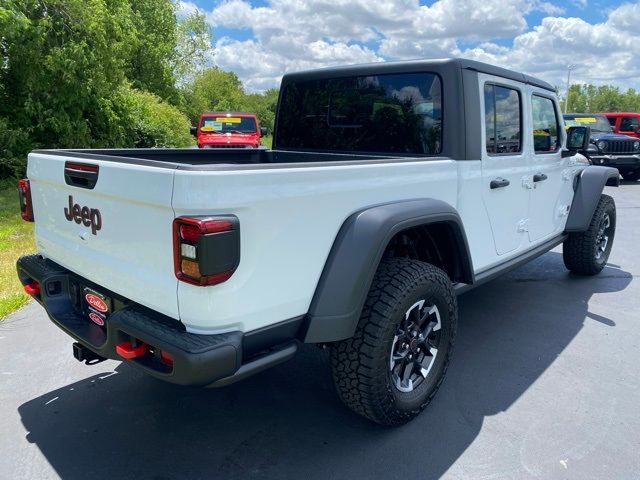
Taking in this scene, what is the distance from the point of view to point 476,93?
334cm

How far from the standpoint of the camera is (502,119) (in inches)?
146

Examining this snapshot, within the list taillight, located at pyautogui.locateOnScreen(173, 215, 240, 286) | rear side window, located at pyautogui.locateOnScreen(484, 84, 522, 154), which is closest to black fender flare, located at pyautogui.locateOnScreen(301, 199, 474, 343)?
taillight, located at pyautogui.locateOnScreen(173, 215, 240, 286)

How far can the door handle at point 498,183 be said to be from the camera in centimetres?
349

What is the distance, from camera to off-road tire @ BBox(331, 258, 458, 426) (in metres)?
2.57

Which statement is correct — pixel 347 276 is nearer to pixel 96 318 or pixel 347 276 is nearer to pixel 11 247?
pixel 96 318

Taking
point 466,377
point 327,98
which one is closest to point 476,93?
point 327,98

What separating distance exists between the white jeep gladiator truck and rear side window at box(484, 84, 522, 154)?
0.06ft

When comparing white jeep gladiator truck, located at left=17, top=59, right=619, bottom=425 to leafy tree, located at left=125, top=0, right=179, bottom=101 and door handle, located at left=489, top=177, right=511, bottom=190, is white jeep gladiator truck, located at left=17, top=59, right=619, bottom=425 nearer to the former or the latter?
door handle, located at left=489, top=177, right=511, bottom=190

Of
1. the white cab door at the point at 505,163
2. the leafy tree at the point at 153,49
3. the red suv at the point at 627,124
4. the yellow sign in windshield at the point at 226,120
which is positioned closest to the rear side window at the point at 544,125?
the white cab door at the point at 505,163

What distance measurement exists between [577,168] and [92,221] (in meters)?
4.48

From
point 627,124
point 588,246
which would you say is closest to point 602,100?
point 627,124

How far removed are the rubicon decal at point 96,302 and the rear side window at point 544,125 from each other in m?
3.37

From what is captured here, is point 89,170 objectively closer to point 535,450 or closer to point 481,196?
point 481,196

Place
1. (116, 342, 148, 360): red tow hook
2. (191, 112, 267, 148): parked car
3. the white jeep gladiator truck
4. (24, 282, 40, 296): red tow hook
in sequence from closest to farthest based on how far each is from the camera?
the white jeep gladiator truck
(116, 342, 148, 360): red tow hook
(24, 282, 40, 296): red tow hook
(191, 112, 267, 148): parked car
